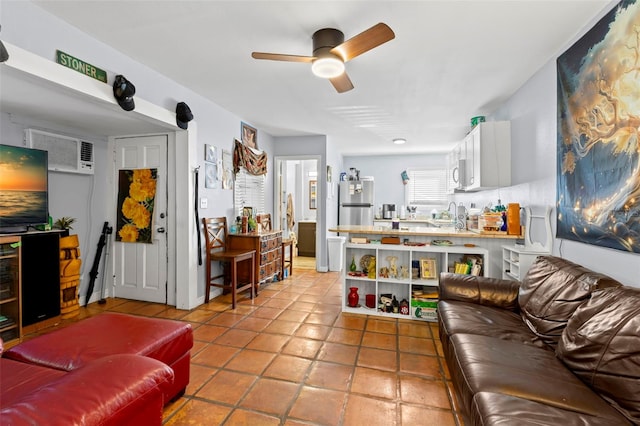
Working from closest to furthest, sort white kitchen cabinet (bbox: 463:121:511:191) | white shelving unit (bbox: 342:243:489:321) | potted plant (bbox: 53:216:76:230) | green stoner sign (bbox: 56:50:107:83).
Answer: green stoner sign (bbox: 56:50:107:83)
white shelving unit (bbox: 342:243:489:321)
potted plant (bbox: 53:216:76:230)
white kitchen cabinet (bbox: 463:121:511:191)

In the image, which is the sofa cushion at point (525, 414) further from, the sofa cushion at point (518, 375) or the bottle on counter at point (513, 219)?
the bottle on counter at point (513, 219)

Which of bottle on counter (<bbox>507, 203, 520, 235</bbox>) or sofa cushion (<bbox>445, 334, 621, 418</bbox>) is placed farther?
bottle on counter (<bbox>507, 203, 520, 235</bbox>)

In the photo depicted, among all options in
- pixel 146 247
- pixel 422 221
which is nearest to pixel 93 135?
pixel 146 247

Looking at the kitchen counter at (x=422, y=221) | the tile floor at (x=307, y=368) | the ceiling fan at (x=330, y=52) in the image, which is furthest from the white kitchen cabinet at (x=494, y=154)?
the kitchen counter at (x=422, y=221)

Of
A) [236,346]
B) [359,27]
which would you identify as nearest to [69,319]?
[236,346]

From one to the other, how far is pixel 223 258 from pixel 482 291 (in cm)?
277

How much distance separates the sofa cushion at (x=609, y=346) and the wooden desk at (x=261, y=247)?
3.30m

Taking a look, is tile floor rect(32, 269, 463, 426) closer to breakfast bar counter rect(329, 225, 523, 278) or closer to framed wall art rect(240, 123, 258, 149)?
breakfast bar counter rect(329, 225, 523, 278)

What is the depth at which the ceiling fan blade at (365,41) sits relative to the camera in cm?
185

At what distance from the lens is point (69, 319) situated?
10.7ft

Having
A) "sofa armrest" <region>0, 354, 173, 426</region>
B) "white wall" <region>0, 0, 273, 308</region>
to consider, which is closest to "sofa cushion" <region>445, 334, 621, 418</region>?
"sofa armrest" <region>0, 354, 173, 426</region>

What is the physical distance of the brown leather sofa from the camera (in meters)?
1.19

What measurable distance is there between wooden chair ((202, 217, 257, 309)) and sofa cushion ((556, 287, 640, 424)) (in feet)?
10.1

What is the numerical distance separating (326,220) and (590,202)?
12.8 ft
